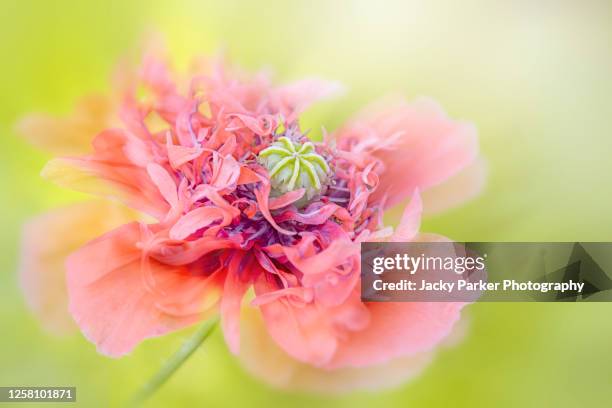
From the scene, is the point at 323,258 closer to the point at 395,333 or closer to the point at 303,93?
the point at 395,333

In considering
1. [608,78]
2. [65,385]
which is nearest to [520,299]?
[608,78]

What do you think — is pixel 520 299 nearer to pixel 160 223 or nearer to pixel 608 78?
pixel 608 78

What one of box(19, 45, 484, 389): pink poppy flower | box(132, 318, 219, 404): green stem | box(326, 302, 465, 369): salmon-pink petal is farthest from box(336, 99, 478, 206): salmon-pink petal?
box(132, 318, 219, 404): green stem

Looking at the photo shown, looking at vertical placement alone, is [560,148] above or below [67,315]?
above

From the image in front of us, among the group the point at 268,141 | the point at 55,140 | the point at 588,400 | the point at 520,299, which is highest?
the point at 55,140

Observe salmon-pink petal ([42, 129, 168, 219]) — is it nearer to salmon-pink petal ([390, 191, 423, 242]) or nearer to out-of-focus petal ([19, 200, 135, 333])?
out-of-focus petal ([19, 200, 135, 333])

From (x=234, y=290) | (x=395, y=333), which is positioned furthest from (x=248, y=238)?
(x=395, y=333)

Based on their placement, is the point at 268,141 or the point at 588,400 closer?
the point at 268,141
